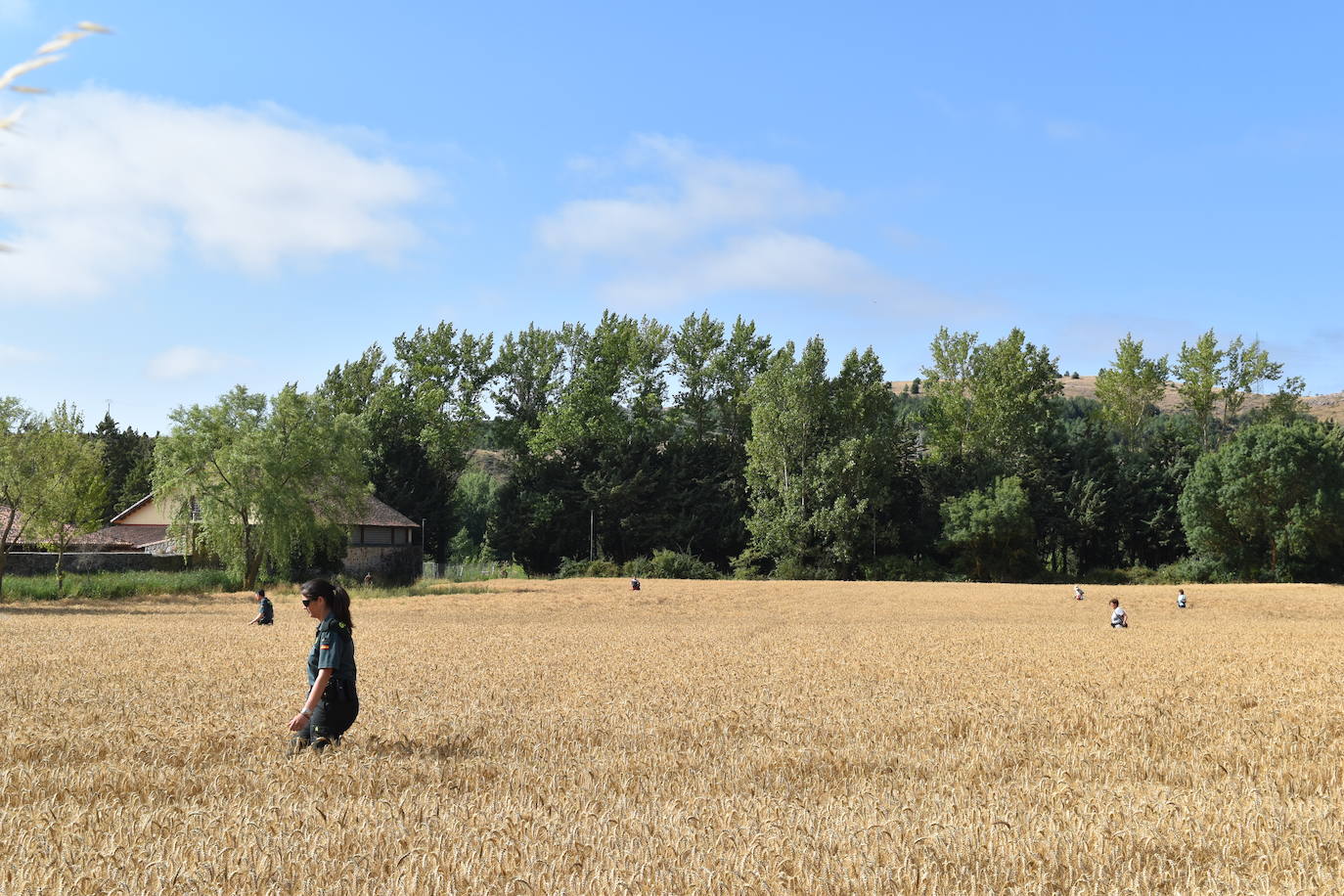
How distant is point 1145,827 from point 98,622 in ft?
122

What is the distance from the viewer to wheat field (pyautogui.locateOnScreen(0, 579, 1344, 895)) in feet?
20.3

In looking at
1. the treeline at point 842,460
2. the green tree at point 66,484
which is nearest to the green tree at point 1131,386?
the treeline at point 842,460

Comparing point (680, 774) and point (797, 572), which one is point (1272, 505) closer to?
point (797, 572)

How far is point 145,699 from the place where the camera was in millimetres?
14289

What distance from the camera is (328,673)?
32.6 ft

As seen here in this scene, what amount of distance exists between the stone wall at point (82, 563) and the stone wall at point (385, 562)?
1275 cm

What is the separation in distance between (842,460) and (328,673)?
67058 millimetres

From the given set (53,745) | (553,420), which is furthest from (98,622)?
(553,420)

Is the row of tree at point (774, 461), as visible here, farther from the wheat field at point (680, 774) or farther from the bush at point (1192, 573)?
the wheat field at point (680, 774)

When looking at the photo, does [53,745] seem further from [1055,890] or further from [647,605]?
[647,605]

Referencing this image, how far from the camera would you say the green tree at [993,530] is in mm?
74125

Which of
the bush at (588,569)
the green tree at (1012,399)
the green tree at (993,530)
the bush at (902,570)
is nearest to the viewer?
the green tree at (993,530)

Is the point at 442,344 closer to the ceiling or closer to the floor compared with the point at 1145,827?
closer to the ceiling

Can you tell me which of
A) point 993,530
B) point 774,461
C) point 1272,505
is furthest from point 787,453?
point 1272,505
